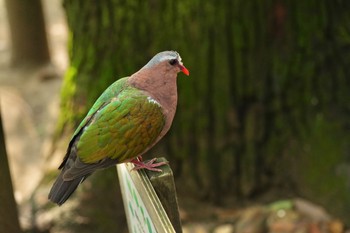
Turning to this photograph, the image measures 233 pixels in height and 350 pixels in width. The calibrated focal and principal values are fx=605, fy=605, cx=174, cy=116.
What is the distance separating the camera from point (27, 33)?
835 centimetres

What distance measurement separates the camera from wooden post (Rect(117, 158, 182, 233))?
1.59 metres

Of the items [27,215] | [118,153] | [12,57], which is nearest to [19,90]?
[12,57]

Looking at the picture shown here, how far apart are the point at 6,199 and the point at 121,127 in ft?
2.48

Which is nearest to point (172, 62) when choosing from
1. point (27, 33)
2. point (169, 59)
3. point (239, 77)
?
point (169, 59)

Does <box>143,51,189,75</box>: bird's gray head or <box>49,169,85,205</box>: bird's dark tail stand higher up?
<box>143,51,189,75</box>: bird's gray head

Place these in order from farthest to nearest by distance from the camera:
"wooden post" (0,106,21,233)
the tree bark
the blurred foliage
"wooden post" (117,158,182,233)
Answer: the tree bark → the blurred foliage → "wooden post" (0,106,21,233) → "wooden post" (117,158,182,233)

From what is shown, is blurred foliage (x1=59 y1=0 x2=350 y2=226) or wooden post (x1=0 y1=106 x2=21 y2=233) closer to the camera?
wooden post (x1=0 y1=106 x2=21 y2=233)

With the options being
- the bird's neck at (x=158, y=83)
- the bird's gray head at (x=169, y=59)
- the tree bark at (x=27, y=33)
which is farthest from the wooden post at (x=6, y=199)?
the tree bark at (x=27, y=33)

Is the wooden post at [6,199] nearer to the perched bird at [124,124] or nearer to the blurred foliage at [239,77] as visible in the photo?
the perched bird at [124,124]

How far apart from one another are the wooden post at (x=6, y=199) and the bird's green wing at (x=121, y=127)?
537mm

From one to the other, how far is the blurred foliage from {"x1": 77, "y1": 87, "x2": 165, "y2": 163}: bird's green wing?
2.03m

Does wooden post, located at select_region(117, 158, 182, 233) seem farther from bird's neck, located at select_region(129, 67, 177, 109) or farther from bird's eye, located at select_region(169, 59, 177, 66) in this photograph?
bird's eye, located at select_region(169, 59, 177, 66)

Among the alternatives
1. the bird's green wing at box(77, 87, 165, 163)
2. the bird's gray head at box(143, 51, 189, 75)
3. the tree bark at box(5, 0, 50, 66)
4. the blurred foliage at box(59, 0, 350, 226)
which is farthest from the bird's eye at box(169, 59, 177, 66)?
the tree bark at box(5, 0, 50, 66)

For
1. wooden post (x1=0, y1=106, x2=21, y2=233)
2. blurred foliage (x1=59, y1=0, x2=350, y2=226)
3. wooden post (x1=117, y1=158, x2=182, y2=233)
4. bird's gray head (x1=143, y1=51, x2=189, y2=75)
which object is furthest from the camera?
blurred foliage (x1=59, y1=0, x2=350, y2=226)
